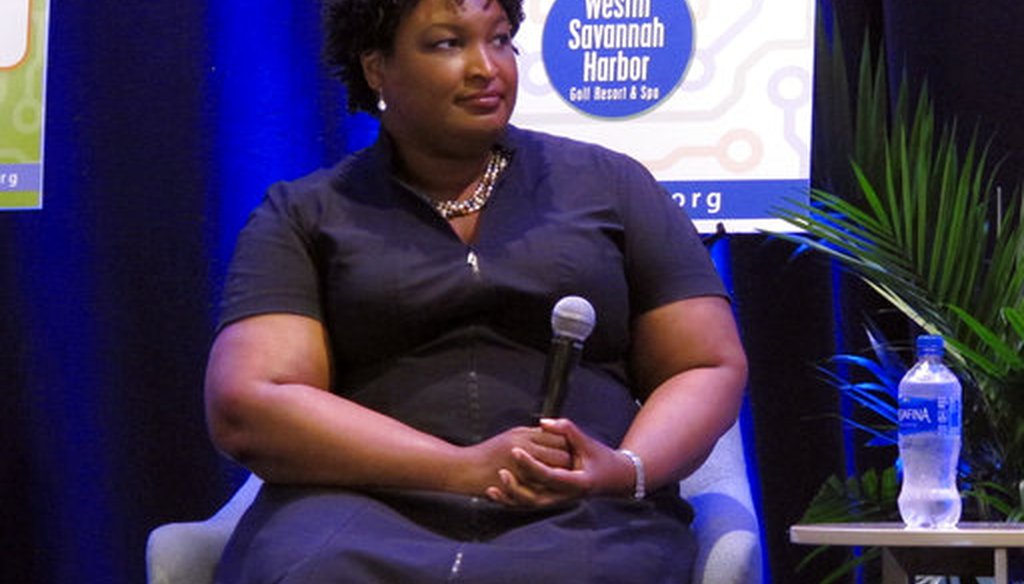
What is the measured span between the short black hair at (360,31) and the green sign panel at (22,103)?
1.18 metres

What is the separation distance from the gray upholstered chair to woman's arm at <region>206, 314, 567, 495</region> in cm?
14

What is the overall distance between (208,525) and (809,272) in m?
1.46

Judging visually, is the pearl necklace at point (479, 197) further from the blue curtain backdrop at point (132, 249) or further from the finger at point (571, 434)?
the blue curtain backdrop at point (132, 249)

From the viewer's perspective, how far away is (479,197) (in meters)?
2.75

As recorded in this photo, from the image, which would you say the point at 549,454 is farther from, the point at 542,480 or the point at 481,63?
the point at 481,63

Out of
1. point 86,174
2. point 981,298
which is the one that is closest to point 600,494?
point 981,298

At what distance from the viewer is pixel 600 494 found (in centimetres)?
239

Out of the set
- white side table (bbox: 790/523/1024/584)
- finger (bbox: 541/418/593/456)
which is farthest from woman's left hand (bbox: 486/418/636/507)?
white side table (bbox: 790/523/1024/584)

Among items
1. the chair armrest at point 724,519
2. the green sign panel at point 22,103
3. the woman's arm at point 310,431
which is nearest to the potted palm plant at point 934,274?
the chair armrest at point 724,519

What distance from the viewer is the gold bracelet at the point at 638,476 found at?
2.44 m

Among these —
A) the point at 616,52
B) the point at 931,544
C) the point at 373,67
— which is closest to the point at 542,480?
the point at 931,544

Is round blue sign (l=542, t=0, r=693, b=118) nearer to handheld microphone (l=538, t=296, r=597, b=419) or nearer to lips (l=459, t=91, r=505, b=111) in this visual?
lips (l=459, t=91, r=505, b=111)

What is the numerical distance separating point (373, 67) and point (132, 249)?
1239 mm

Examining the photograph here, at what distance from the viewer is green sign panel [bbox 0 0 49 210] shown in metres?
3.91
